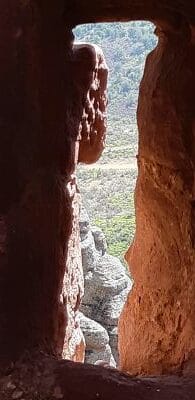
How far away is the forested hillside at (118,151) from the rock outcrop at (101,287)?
11.8 feet

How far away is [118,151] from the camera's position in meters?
18.2

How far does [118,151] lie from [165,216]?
49.1 feet

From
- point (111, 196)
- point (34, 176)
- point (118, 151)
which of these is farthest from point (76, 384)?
point (118, 151)

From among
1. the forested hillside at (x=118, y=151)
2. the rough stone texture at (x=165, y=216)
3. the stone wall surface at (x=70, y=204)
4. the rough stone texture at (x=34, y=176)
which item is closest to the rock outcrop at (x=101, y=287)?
the forested hillside at (x=118, y=151)

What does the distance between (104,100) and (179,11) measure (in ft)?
1.96

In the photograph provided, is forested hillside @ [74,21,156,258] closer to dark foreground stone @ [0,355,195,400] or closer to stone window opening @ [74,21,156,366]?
stone window opening @ [74,21,156,366]

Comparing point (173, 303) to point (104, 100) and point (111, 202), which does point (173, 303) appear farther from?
point (111, 202)

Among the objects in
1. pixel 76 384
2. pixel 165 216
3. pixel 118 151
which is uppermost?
pixel 118 151

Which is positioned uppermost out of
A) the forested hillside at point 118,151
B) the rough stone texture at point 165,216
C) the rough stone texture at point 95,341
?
the forested hillside at point 118,151

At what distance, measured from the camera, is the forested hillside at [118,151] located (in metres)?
15.9

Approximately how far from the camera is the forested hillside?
15945 millimetres

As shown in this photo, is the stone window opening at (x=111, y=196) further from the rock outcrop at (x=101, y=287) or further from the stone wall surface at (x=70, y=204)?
the stone wall surface at (x=70, y=204)

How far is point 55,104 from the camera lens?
260cm

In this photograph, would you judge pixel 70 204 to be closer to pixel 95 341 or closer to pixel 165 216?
pixel 165 216
